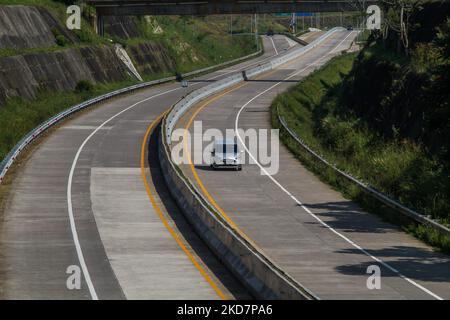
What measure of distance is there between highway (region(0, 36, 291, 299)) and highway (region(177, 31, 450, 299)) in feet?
7.18

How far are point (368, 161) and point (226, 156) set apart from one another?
28.3 feet

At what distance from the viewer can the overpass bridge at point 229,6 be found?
10750cm

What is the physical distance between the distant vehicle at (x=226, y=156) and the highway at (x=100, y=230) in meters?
3.18

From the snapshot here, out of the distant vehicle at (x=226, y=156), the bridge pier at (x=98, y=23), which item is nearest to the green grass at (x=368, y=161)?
the distant vehicle at (x=226, y=156)

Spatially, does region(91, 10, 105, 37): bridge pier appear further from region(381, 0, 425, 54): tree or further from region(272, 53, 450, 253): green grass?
region(381, 0, 425, 54): tree

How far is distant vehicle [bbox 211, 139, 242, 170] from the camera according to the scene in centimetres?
5333

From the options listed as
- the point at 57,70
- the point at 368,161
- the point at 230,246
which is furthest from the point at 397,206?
the point at 57,70

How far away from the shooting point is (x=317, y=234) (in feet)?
123

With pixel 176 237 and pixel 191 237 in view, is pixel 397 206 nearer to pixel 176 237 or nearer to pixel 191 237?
pixel 191 237

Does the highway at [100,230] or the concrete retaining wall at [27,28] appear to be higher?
the concrete retaining wall at [27,28]

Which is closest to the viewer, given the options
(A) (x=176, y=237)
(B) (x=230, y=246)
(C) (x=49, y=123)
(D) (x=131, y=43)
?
(B) (x=230, y=246)

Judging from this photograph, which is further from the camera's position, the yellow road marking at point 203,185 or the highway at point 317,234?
the yellow road marking at point 203,185

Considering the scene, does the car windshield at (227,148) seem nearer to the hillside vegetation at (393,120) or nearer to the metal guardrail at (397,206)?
the hillside vegetation at (393,120)
